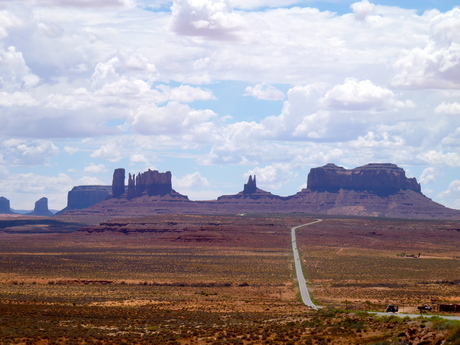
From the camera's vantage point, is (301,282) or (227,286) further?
(301,282)

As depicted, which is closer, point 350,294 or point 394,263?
point 350,294

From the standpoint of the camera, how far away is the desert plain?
38094 millimetres

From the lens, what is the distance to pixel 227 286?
7712 centimetres

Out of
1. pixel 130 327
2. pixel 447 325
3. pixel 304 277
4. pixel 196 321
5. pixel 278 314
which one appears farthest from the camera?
pixel 304 277

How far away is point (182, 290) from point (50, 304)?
19.3m

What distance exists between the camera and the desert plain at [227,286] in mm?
38094

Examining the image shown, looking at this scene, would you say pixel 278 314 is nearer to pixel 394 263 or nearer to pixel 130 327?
pixel 130 327

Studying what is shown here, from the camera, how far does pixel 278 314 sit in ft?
164

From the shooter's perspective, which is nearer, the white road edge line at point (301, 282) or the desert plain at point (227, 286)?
the desert plain at point (227, 286)

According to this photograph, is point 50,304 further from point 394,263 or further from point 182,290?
point 394,263

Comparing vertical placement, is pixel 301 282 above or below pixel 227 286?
above

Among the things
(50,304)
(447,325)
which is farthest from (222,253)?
(447,325)

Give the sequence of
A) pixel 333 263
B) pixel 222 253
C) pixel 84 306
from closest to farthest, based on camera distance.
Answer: pixel 84 306 → pixel 333 263 → pixel 222 253

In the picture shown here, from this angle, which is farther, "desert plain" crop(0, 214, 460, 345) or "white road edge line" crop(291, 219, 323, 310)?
"white road edge line" crop(291, 219, 323, 310)
